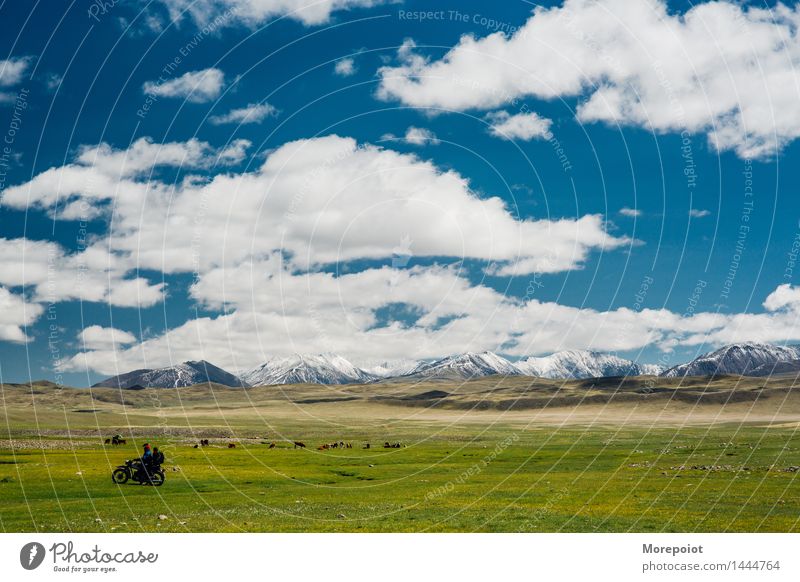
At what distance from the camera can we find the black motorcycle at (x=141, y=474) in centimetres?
4706

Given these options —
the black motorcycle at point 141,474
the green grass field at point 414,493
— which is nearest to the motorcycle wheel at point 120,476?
the black motorcycle at point 141,474

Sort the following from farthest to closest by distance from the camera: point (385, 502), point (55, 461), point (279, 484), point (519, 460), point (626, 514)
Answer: point (519, 460), point (55, 461), point (279, 484), point (385, 502), point (626, 514)

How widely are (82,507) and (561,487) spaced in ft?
101

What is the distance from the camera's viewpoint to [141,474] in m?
47.3

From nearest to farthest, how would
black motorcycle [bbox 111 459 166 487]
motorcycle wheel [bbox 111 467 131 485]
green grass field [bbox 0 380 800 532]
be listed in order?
green grass field [bbox 0 380 800 532]
black motorcycle [bbox 111 459 166 487]
motorcycle wheel [bbox 111 467 131 485]

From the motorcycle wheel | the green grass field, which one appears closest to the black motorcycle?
the motorcycle wheel

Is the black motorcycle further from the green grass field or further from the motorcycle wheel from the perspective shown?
the green grass field

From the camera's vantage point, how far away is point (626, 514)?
36188mm

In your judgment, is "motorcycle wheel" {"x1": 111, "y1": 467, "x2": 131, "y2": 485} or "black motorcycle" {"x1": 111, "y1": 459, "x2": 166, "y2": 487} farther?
"motorcycle wheel" {"x1": 111, "y1": 467, "x2": 131, "y2": 485}

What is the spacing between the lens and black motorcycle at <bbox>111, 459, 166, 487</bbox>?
47.1m

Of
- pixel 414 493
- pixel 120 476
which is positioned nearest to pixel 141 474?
pixel 120 476

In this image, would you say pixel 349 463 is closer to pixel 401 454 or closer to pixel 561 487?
pixel 401 454

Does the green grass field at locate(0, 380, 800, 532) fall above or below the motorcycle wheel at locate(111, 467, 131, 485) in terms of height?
below
